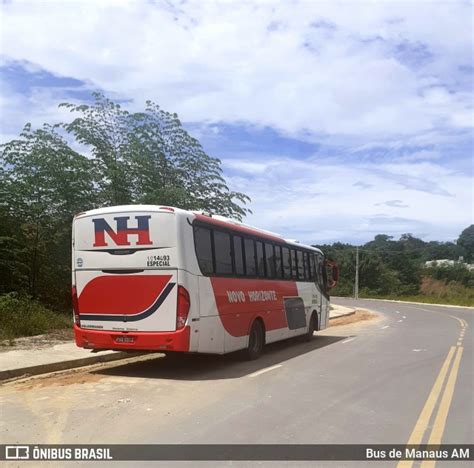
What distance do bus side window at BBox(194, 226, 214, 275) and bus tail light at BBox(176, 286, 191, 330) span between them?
30.3 inches

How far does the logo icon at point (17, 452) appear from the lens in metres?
5.53

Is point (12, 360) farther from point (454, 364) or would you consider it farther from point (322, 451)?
point (454, 364)

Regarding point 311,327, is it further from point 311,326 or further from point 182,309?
point 182,309

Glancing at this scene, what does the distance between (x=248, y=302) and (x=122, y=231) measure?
346cm

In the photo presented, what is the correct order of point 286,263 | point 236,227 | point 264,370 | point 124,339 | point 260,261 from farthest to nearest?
point 286,263, point 260,261, point 236,227, point 264,370, point 124,339

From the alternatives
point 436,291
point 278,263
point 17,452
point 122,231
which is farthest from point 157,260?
point 436,291

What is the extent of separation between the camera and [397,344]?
16328mm

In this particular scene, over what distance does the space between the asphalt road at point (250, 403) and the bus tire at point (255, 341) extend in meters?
0.33

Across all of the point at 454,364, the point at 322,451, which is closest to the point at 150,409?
the point at 322,451

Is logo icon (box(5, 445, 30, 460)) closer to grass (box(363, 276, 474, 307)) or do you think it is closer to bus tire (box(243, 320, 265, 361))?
bus tire (box(243, 320, 265, 361))

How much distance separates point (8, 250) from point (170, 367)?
7.25m

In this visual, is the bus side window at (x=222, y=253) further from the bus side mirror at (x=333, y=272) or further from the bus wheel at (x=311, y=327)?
the bus side mirror at (x=333, y=272)

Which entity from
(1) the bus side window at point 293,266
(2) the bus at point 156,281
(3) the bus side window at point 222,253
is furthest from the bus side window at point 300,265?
(3) the bus side window at point 222,253

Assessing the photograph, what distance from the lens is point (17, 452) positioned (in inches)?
223
